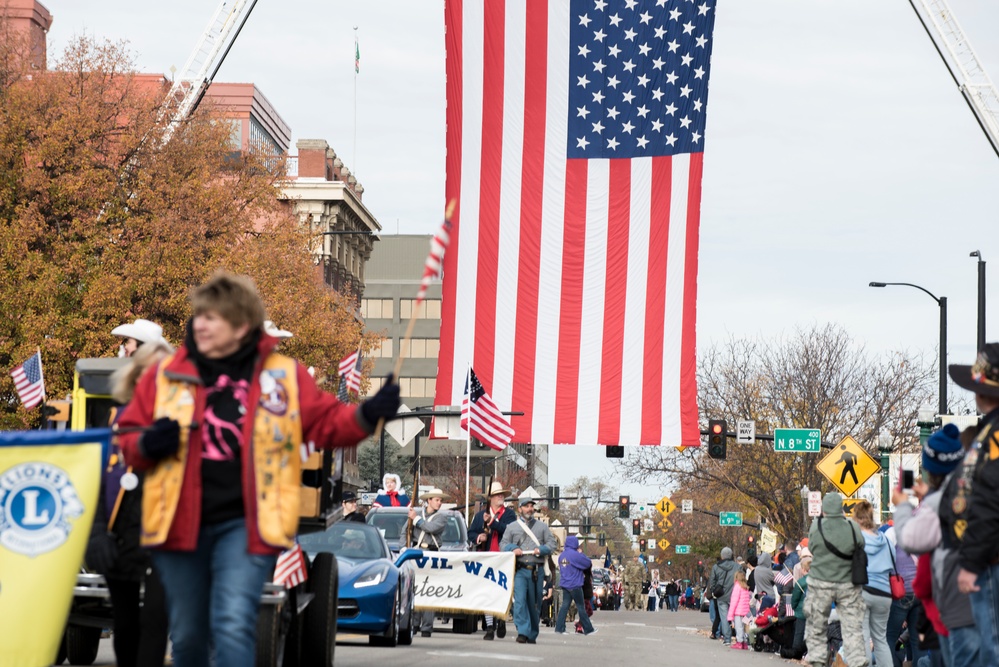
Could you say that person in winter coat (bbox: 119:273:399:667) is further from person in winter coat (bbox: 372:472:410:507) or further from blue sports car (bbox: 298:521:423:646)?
person in winter coat (bbox: 372:472:410:507)

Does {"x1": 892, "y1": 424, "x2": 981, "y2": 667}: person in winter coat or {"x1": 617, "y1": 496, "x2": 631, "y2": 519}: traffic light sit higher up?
{"x1": 617, "y1": 496, "x2": 631, "y2": 519}: traffic light

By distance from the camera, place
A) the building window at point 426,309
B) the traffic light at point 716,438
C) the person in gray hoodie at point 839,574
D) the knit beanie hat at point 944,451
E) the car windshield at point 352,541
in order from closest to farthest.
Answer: the knit beanie hat at point 944,451 → the person in gray hoodie at point 839,574 → the car windshield at point 352,541 → the traffic light at point 716,438 → the building window at point 426,309

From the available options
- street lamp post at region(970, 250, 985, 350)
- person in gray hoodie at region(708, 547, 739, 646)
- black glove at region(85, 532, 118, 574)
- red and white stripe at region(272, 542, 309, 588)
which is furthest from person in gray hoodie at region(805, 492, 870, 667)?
street lamp post at region(970, 250, 985, 350)

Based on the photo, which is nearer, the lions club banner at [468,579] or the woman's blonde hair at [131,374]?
the woman's blonde hair at [131,374]

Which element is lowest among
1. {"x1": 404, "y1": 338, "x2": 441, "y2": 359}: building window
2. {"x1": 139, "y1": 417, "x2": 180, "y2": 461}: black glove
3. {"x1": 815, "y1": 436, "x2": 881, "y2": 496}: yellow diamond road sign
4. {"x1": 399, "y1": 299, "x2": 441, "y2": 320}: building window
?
{"x1": 139, "y1": 417, "x2": 180, "y2": 461}: black glove

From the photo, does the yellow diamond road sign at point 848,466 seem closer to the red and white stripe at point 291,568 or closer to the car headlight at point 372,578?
the car headlight at point 372,578

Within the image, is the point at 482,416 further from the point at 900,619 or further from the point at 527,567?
the point at 900,619

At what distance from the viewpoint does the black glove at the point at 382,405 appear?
21.1 feet

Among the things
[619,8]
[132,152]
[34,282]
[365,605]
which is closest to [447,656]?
[365,605]

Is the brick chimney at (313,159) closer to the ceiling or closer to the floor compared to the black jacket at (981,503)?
closer to the ceiling

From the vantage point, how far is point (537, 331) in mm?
25422

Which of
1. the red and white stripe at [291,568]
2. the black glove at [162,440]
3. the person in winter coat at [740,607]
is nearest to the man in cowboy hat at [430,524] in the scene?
the person in winter coat at [740,607]

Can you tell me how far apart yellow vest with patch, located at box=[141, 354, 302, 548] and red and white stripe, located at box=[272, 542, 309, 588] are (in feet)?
12.6

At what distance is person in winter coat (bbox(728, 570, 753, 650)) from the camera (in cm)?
2888
